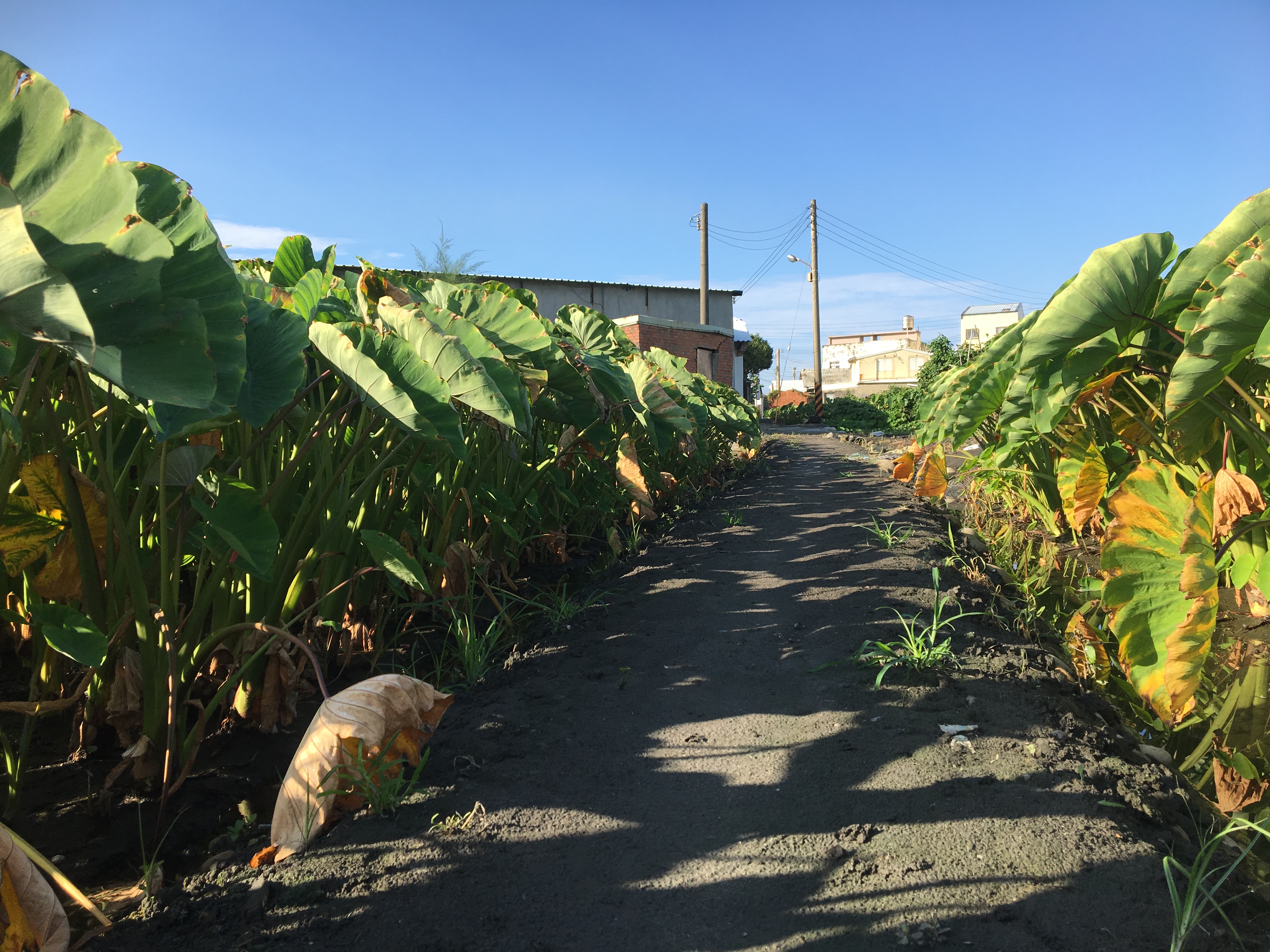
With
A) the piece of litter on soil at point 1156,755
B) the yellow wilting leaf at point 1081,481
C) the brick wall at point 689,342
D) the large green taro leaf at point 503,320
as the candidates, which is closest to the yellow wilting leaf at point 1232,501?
the piece of litter on soil at point 1156,755

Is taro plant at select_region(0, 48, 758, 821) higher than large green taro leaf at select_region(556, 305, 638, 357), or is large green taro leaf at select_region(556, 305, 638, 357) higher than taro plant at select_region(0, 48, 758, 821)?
large green taro leaf at select_region(556, 305, 638, 357)

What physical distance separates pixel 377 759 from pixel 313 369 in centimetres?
131

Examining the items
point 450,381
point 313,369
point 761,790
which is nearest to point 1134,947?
point 761,790


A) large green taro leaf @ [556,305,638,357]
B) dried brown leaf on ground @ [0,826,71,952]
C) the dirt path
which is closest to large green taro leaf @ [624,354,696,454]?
large green taro leaf @ [556,305,638,357]

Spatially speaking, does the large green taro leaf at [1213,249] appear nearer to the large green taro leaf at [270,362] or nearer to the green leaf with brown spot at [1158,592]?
the green leaf with brown spot at [1158,592]

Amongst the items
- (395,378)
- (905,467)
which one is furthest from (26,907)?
(905,467)

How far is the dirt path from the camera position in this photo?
124 cm

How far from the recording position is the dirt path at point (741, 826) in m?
1.24

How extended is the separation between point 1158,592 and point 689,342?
17.9 meters

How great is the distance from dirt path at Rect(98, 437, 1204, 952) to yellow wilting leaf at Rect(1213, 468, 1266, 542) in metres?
0.59

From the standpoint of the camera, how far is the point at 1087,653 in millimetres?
2455

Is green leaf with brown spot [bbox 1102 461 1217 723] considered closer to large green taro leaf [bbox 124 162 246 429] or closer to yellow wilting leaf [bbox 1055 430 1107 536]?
yellow wilting leaf [bbox 1055 430 1107 536]

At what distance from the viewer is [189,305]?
103 cm

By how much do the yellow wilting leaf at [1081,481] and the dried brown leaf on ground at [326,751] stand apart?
7.49 ft
